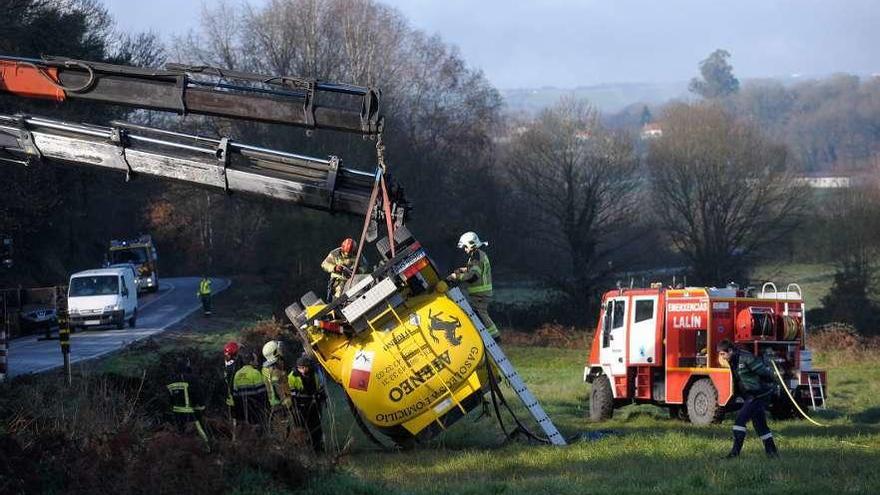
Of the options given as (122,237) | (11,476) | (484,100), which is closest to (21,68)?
(11,476)

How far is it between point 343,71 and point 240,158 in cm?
5736

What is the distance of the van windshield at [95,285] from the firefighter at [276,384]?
29.0m

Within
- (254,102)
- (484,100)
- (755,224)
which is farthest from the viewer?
(484,100)

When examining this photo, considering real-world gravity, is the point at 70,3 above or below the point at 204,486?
above

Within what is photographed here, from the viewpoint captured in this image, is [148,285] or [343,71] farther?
[343,71]

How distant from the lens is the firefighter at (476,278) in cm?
1594

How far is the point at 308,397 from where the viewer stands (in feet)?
52.2

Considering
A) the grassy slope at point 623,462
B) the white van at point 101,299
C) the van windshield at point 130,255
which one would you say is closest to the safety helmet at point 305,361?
the grassy slope at point 623,462

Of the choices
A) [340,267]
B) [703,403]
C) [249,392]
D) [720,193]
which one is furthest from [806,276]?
[249,392]

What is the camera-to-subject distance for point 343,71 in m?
71.1

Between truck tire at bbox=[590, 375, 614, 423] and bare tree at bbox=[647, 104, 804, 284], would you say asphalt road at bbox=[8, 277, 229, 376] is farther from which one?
bare tree at bbox=[647, 104, 804, 284]

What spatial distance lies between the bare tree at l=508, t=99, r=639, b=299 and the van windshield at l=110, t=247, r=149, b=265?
60.5 ft

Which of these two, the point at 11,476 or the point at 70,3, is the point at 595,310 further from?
the point at 11,476

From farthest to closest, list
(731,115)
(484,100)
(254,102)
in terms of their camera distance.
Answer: (484,100), (731,115), (254,102)
